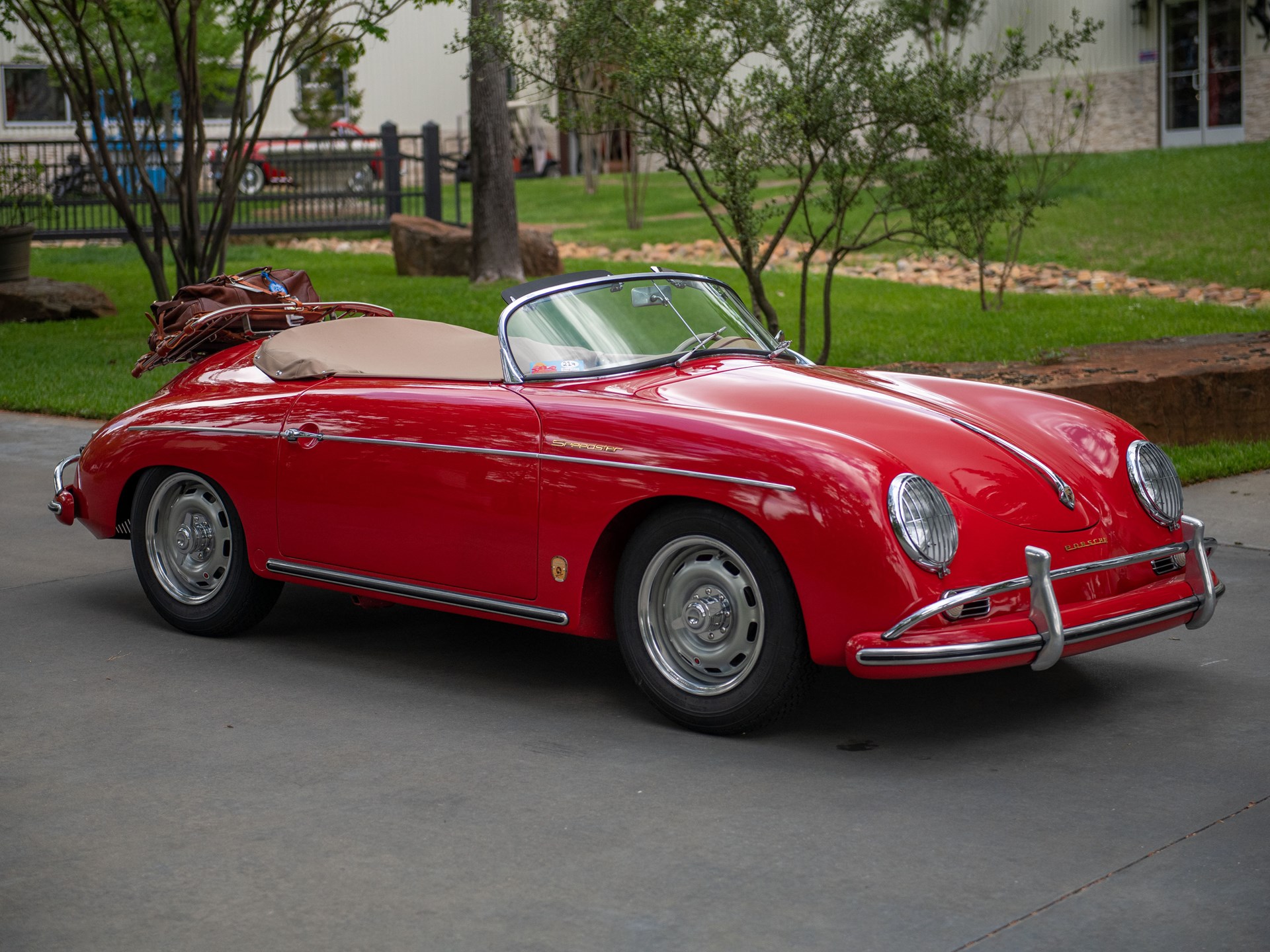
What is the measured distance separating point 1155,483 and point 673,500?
62.5 inches

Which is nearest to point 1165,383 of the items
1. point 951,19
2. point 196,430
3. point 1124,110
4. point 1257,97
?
point 196,430

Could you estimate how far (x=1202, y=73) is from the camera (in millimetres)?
30422

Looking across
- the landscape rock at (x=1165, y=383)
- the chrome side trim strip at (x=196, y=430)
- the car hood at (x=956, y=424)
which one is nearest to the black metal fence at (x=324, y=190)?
the landscape rock at (x=1165, y=383)

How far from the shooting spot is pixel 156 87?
3017 centimetres

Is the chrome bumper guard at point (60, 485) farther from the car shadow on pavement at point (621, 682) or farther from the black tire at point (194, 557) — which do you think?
the car shadow on pavement at point (621, 682)

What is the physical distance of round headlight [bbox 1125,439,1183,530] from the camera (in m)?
4.76

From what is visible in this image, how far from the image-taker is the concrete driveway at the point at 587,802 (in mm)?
3299

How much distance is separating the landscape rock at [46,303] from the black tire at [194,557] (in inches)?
473

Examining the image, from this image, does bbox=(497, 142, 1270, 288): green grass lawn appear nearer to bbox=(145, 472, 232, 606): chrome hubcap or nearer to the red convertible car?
the red convertible car

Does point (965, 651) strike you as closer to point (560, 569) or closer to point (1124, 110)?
point (560, 569)

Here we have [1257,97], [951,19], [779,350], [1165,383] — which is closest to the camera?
[779,350]

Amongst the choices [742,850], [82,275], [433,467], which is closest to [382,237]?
[82,275]

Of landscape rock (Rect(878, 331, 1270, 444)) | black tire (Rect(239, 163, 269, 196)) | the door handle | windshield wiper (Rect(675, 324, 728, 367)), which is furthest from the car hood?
black tire (Rect(239, 163, 269, 196))

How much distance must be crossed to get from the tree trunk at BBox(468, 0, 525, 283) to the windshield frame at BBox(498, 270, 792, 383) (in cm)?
1235
